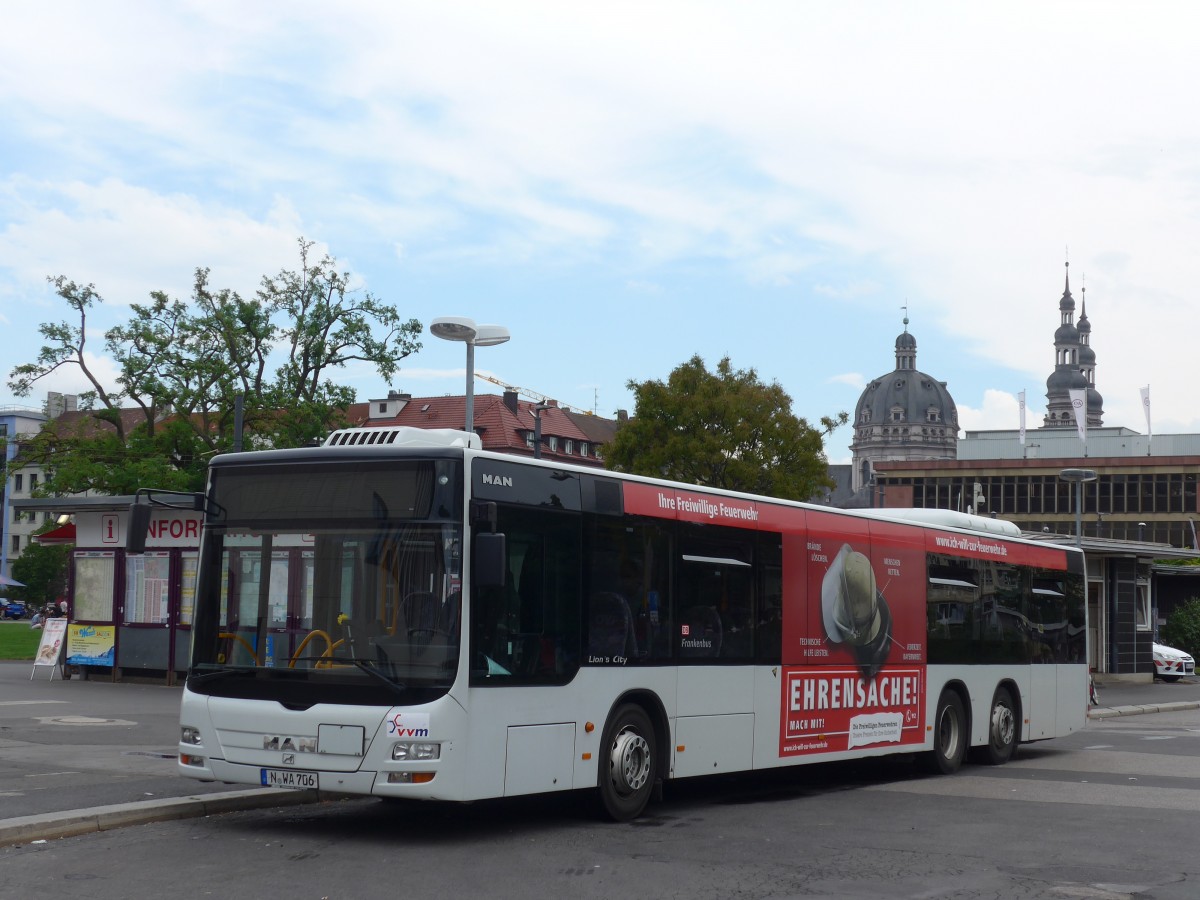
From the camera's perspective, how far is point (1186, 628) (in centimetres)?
5431

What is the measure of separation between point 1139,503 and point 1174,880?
351ft

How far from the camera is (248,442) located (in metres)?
43.1

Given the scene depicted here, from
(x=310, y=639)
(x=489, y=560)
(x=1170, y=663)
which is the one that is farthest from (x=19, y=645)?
(x=489, y=560)

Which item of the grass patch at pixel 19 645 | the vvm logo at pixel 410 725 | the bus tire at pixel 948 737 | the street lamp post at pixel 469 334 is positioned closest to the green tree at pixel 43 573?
the grass patch at pixel 19 645

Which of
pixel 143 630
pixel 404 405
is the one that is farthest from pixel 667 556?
pixel 404 405

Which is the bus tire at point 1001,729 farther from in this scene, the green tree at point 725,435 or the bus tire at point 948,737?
the green tree at point 725,435

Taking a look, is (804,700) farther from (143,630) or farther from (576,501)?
(143,630)

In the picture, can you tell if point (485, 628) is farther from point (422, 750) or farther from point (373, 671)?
point (422, 750)

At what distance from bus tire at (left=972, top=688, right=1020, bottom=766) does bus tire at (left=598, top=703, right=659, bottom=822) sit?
7.46m

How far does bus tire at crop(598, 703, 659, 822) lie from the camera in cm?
1181

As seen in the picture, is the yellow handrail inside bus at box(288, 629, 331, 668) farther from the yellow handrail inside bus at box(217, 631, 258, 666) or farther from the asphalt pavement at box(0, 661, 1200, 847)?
the asphalt pavement at box(0, 661, 1200, 847)

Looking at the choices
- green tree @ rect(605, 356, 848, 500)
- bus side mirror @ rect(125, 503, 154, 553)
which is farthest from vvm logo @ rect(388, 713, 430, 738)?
green tree @ rect(605, 356, 848, 500)

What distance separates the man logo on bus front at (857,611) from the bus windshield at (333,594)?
5788 mm

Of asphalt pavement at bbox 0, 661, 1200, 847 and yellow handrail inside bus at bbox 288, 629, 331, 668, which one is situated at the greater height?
yellow handrail inside bus at bbox 288, 629, 331, 668
